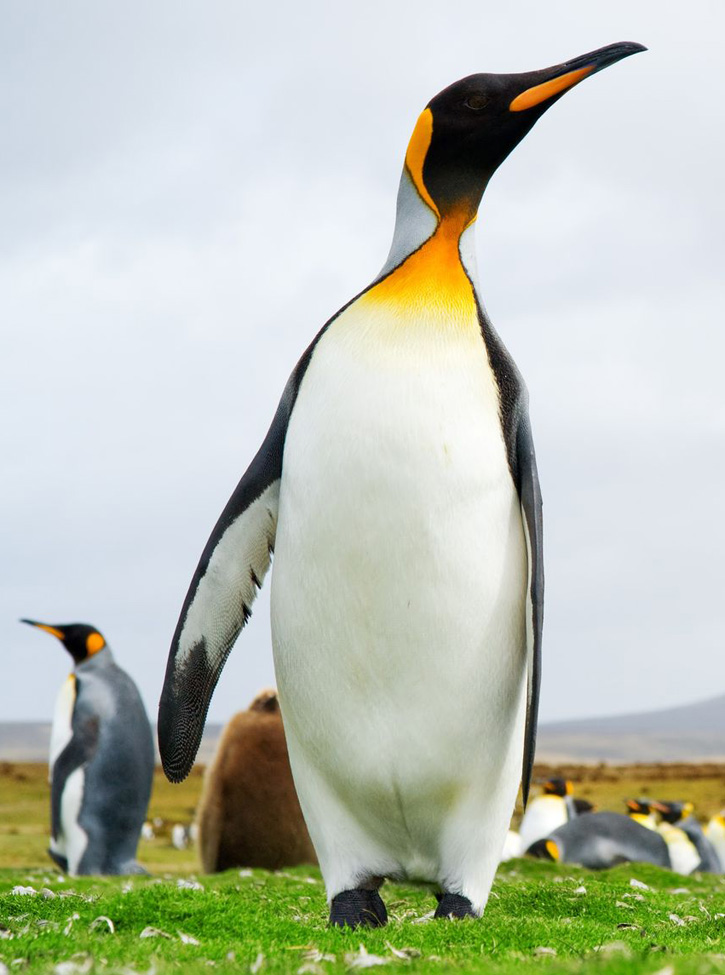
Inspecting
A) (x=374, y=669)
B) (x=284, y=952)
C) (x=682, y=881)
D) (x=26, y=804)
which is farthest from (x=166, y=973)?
(x=26, y=804)

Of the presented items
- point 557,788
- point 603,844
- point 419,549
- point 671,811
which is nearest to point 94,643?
point 603,844

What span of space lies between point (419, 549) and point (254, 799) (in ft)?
21.6

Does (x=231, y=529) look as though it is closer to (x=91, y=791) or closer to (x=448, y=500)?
(x=448, y=500)

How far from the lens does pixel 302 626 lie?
449 centimetres

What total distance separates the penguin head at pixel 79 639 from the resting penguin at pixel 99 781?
704 mm

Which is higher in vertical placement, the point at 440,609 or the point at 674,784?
the point at 440,609

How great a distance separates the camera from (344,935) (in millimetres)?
4168

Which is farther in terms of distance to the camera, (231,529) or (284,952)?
(231,529)

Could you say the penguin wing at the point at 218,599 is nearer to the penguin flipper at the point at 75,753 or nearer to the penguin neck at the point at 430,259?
the penguin neck at the point at 430,259

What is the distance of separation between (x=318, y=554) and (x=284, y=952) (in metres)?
1.44

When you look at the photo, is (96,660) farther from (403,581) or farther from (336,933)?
(403,581)

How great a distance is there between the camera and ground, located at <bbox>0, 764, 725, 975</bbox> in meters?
3.27

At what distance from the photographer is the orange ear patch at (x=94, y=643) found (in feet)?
39.7

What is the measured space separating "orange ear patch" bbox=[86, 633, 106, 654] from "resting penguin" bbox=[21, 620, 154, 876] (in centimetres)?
69
